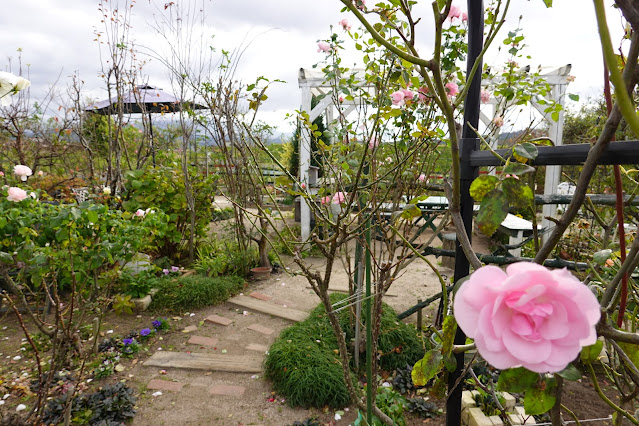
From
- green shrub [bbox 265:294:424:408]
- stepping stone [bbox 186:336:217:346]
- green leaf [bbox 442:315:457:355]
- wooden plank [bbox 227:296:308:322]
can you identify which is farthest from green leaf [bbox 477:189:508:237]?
wooden plank [bbox 227:296:308:322]

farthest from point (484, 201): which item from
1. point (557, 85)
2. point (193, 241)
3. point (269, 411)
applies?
point (557, 85)

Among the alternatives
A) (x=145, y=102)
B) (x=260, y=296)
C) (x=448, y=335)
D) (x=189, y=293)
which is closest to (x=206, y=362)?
(x=189, y=293)

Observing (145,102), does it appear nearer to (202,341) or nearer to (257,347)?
(202,341)

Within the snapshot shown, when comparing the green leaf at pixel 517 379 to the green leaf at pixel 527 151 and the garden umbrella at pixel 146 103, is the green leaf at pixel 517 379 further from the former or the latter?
the garden umbrella at pixel 146 103

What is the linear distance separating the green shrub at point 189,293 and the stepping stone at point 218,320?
253 mm

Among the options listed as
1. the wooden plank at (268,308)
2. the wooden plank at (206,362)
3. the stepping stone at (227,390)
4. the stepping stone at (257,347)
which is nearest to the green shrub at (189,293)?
the wooden plank at (268,308)

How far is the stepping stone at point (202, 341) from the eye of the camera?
3.06 m

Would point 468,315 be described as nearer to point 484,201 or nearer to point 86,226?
point 484,201

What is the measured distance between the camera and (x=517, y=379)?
1.22 ft

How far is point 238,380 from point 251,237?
90.2 inches

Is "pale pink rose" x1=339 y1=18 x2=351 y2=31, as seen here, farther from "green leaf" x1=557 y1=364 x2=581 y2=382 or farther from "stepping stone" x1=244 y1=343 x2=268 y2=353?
"green leaf" x1=557 y1=364 x2=581 y2=382

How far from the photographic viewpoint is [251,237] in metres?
4.72

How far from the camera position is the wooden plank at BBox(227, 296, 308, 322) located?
3482 millimetres

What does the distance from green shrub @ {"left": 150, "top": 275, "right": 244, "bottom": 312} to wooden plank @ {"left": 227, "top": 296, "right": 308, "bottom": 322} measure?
0.15m
